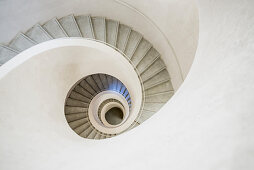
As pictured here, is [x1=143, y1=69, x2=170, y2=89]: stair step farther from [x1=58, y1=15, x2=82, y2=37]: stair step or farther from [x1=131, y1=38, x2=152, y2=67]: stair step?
[x1=58, y1=15, x2=82, y2=37]: stair step

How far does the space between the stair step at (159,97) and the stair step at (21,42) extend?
4.31 metres

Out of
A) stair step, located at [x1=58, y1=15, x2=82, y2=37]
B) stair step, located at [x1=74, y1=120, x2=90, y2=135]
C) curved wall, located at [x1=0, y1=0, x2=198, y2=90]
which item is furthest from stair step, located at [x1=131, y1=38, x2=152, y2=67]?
stair step, located at [x1=74, y1=120, x2=90, y2=135]

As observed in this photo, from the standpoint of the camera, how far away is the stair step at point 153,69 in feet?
18.1

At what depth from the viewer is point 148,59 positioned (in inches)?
226

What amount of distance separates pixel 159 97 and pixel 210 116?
4.01 m

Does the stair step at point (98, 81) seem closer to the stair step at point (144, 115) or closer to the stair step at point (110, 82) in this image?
the stair step at point (110, 82)

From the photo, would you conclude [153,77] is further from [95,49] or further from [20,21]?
[20,21]

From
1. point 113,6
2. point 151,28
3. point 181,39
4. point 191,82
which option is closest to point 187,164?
point 191,82

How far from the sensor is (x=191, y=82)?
1770 mm

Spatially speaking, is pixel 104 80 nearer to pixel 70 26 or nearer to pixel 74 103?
pixel 74 103

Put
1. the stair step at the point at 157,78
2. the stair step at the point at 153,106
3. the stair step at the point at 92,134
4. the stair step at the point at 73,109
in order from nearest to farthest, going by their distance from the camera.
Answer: the stair step at the point at 153,106 → the stair step at the point at 157,78 → the stair step at the point at 73,109 → the stair step at the point at 92,134

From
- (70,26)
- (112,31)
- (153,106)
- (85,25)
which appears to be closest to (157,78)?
(153,106)

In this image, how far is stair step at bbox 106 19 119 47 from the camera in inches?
222

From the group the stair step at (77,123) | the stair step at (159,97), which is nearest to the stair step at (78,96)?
the stair step at (77,123)
